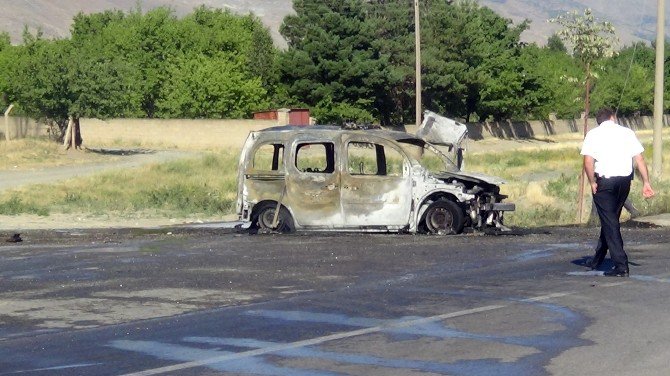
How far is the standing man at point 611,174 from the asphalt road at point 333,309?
40 centimetres

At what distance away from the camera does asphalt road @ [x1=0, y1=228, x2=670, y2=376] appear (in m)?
8.42

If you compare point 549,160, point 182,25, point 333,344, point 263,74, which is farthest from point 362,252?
point 182,25

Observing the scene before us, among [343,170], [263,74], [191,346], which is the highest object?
[263,74]

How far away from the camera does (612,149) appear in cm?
1277

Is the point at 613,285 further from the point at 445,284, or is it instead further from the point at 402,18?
the point at 402,18

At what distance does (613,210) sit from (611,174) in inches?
15.4

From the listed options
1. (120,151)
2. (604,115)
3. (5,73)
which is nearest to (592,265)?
(604,115)

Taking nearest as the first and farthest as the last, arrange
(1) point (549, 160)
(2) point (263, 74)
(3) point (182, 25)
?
(1) point (549, 160)
(2) point (263, 74)
(3) point (182, 25)

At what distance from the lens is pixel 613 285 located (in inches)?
479

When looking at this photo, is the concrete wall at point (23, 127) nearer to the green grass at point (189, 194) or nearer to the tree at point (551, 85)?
the green grass at point (189, 194)

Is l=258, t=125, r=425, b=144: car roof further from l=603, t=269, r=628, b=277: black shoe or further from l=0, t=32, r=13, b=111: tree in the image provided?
l=0, t=32, r=13, b=111: tree

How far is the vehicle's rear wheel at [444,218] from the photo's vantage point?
58.6 ft

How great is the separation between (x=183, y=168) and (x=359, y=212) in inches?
1096

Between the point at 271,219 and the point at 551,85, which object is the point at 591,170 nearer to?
the point at 271,219
